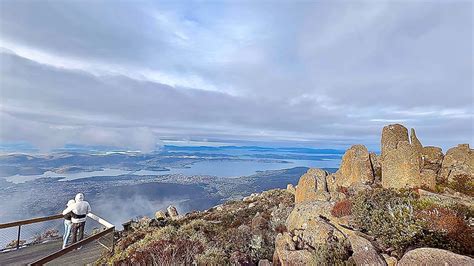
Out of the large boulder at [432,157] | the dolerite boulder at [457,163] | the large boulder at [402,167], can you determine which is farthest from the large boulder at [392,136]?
the dolerite boulder at [457,163]

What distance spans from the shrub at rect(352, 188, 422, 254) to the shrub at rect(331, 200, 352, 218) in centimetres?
16

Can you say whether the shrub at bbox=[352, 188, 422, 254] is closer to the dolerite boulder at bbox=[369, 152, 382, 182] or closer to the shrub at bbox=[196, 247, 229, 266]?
the shrub at bbox=[196, 247, 229, 266]

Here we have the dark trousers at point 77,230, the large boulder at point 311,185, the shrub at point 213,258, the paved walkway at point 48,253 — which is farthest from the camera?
the large boulder at point 311,185

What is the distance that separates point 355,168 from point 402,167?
3127mm

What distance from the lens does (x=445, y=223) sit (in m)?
7.01

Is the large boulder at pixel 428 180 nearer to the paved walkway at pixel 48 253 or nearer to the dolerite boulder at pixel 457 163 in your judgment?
the dolerite boulder at pixel 457 163

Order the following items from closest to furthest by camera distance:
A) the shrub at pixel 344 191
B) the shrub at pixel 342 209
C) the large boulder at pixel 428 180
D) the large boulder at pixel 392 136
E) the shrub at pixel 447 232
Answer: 1. the shrub at pixel 447 232
2. the shrub at pixel 342 209
3. the large boulder at pixel 428 180
4. the shrub at pixel 344 191
5. the large boulder at pixel 392 136

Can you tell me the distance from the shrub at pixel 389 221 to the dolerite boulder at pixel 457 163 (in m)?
5.34

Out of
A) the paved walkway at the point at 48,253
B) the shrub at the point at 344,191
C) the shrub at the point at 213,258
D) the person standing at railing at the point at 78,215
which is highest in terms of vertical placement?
the shrub at the point at 344,191

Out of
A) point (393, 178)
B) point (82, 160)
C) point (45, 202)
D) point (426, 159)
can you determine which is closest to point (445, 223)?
point (393, 178)

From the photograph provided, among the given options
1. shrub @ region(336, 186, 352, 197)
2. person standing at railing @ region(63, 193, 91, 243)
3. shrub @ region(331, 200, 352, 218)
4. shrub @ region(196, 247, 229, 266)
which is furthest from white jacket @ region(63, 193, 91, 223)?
shrub @ region(336, 186, 352, 197)

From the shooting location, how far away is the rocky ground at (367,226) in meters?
6.76

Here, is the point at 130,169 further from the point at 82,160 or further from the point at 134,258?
the point at 134,258

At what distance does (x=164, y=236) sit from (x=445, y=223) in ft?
32.1
